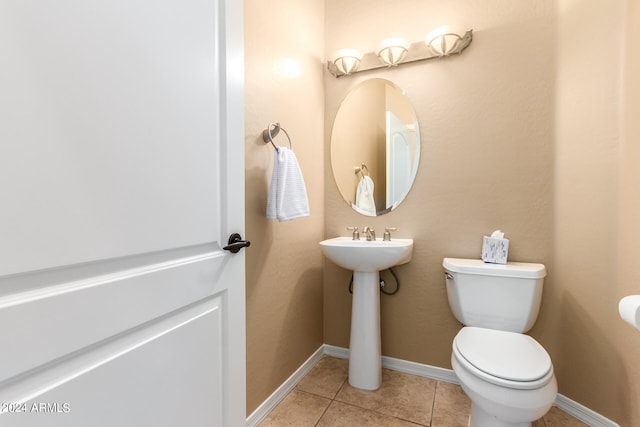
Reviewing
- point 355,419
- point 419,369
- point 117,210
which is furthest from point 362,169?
point 117,210

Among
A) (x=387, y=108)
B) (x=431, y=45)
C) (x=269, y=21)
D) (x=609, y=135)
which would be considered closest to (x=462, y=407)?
(x=609, y=135)

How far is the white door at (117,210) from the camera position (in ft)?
1.56

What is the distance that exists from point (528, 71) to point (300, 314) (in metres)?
1.94

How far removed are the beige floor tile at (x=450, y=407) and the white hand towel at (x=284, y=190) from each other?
1.25 m

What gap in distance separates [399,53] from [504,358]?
173cm

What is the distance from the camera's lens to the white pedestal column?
5.70ft

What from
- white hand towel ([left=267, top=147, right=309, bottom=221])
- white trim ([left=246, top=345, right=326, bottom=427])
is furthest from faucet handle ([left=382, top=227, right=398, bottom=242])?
white trim ([left=246, top=345, right=326, bottom=427])

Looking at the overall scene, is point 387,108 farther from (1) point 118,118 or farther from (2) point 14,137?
(2) point 14,137

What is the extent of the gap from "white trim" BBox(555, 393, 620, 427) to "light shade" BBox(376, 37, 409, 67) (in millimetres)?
2127

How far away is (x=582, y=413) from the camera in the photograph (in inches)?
58.0

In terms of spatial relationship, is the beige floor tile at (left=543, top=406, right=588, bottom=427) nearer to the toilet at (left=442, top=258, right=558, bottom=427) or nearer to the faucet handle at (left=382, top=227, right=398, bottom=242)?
the toilet at (left=442, top=258, right=558, bottom=427)

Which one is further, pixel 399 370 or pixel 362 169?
pixel 362 169

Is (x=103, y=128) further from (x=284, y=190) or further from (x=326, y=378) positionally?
(x=326, y=378)

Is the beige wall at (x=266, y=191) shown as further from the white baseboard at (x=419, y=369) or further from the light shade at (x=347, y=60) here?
the white baseboard at (x=419, y=369)
